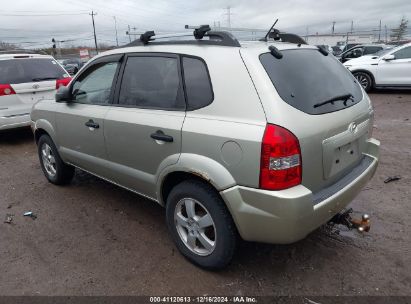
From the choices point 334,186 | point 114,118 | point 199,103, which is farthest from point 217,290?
point 114,118

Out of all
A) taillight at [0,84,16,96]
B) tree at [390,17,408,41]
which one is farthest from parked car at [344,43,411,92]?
tree at [390,17,408,41]

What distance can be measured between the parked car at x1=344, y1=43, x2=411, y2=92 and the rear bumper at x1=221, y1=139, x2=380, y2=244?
33.0ft

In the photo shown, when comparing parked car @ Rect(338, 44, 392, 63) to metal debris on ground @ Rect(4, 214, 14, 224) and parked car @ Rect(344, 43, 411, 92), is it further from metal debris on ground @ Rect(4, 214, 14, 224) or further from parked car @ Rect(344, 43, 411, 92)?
metal debris on ground @ Rect(4, 214, 14, 224)

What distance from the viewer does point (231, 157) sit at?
2477 mm

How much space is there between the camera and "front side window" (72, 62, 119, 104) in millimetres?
3641

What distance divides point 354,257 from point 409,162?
281 cm

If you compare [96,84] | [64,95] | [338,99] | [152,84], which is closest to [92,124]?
[96,84]

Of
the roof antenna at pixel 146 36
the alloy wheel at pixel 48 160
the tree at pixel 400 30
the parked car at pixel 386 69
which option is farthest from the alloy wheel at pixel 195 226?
the tree at pixel 400 30

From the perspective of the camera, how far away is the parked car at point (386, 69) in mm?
10969

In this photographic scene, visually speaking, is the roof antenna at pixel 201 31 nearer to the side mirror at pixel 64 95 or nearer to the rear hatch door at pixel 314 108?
the rear hatch door at pixel 314 108

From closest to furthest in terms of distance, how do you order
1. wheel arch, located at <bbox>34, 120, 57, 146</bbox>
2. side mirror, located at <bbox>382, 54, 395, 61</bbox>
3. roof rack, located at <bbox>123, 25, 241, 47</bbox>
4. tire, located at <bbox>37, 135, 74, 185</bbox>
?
1. roof rack, located at <bbox>123, 25, 241, 47</bbox>
2. wheel arch, located at <bbox>34, 120, 57, 146</bbox>
3. tire, located at <bbox>37, 135, 74, 185</bbox>
4. side mirror, located at <bbox>382, 54, 395, 61</bbox>

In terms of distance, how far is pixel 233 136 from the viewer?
2455 millimetres

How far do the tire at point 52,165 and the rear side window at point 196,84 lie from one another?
2504 mm

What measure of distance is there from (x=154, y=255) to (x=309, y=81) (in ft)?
6.43
